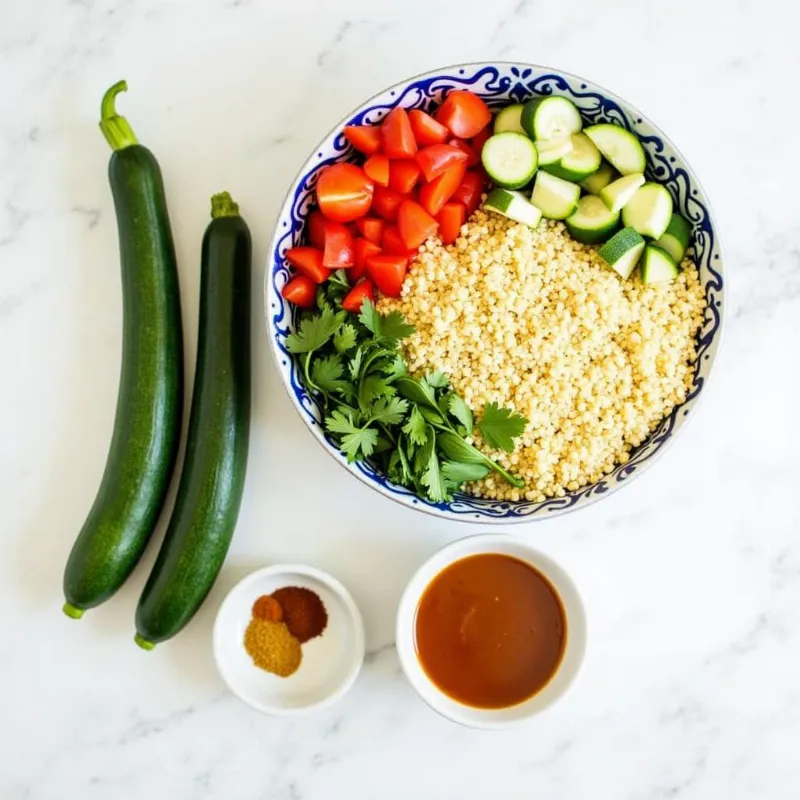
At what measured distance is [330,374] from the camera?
1611 mm

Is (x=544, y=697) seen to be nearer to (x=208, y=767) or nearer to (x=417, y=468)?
(x=417, y=468)

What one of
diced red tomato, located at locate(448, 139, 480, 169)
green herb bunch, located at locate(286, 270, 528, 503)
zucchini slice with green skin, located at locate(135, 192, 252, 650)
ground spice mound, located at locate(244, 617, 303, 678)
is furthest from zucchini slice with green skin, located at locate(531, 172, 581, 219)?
ground spice mound, located at locate(244, 617, 303, 678)

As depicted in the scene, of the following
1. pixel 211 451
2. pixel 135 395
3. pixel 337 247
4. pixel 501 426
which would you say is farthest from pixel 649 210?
pixel 135 395

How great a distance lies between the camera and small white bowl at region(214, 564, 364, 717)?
1.76 m

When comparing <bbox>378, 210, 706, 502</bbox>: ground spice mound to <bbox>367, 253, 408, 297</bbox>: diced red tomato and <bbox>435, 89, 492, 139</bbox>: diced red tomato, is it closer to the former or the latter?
<bbox>367, 253, 408, 297</bbox>: diced red tomato

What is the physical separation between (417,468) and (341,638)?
475 millimetres

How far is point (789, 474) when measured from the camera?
1.85 m

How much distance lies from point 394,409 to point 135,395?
0.56 meters

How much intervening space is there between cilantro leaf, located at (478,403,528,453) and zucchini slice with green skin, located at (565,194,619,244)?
0.38 meters

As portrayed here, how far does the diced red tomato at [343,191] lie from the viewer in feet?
5.24

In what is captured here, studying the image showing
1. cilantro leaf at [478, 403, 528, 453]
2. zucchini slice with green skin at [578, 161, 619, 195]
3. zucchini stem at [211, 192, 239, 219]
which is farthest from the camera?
zucchini stem at [211, 192, 239, 219]

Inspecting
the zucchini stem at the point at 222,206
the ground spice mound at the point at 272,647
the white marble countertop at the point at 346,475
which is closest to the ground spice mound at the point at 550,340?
the white marble countertop at the point at 346,475

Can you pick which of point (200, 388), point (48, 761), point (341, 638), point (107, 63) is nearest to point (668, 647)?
point (341, 638)

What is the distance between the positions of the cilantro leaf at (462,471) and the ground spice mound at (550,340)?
39 millimetres
